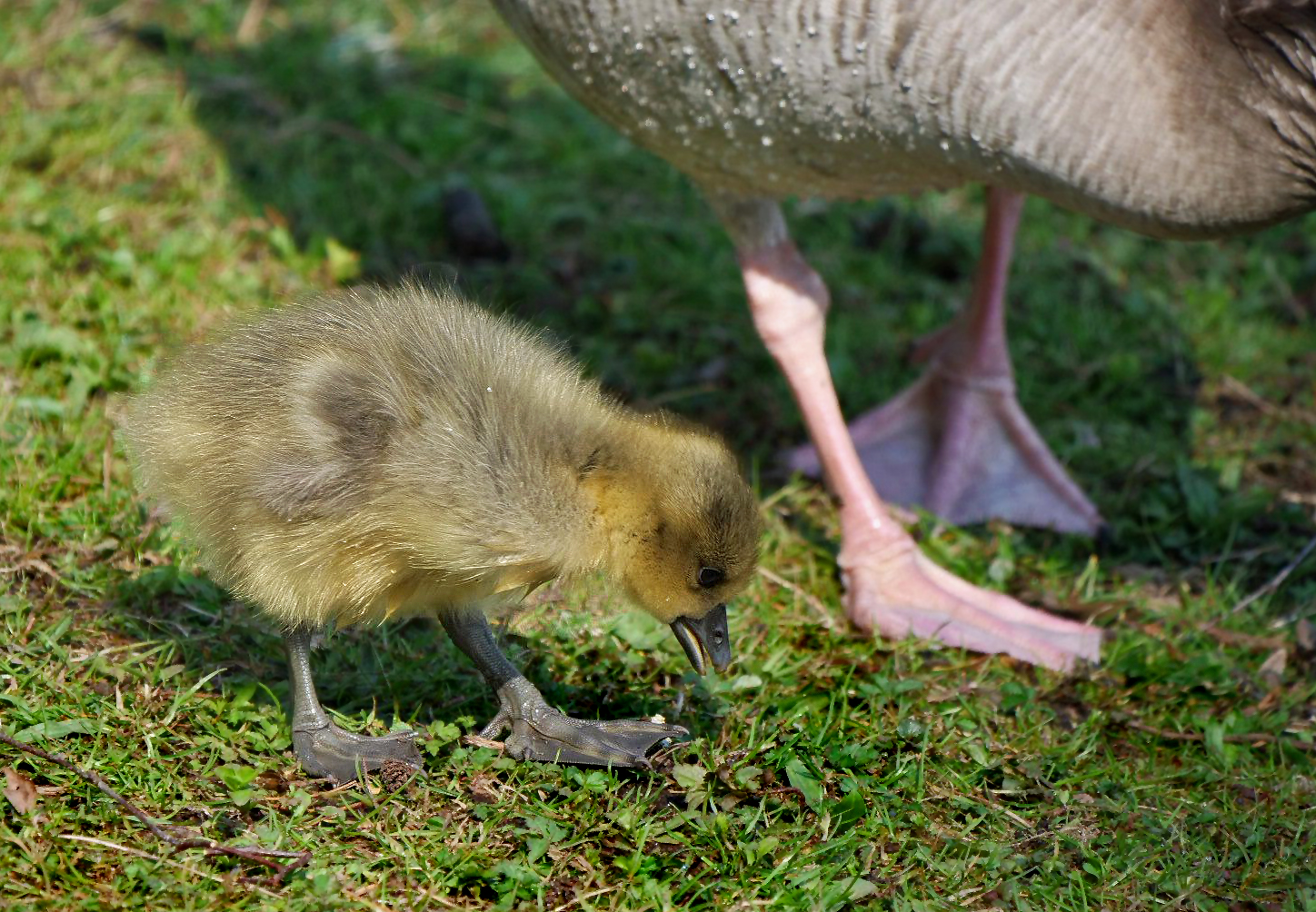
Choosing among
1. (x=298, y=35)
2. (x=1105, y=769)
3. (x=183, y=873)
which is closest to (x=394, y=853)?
(x=183, y=873)

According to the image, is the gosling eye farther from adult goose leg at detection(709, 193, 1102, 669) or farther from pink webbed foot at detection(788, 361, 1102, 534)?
pink webbed foot at detection(788, 361, 1102, 534)

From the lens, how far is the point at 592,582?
114 inches

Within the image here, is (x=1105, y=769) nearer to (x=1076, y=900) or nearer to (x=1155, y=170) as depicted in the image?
(x=1076, y=900)

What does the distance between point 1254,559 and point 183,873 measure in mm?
3117

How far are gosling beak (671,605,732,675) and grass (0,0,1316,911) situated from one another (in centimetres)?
24

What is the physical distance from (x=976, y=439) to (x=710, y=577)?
2004mm

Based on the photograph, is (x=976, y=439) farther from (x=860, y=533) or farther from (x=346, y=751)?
(x=346, y=751)

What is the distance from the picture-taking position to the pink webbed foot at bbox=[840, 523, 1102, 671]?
3.66 m

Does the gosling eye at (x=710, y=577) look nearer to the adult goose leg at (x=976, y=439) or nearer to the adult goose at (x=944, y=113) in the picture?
the adult goose at (x=944, y=113)

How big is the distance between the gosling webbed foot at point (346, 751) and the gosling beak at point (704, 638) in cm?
59

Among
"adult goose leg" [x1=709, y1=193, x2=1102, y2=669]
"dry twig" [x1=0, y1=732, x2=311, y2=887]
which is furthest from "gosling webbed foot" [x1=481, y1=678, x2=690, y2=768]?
"adult goose leg" [x1=709, y1=193, x2=1102, y2=669]

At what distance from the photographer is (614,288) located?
5234mm

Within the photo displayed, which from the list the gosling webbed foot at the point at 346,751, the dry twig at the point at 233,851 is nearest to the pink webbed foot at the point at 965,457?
the gosling webbed foot at the point at 346,751

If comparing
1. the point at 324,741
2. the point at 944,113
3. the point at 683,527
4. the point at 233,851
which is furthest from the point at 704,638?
the point at 944,113
